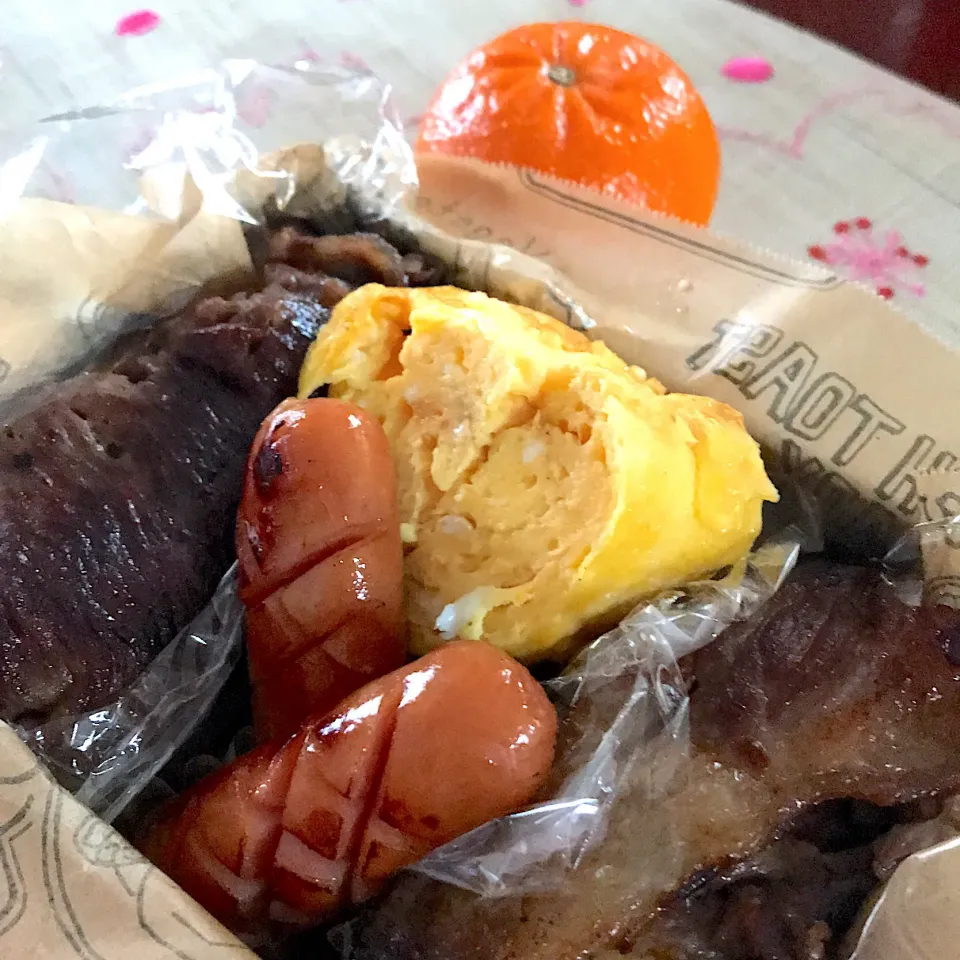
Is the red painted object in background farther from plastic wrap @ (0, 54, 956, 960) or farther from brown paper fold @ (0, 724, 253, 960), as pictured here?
brown paper fold @ (0, 724, 253, 960)

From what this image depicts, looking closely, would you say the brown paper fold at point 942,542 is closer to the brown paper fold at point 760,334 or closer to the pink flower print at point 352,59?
the brown paper fold at point 760,334

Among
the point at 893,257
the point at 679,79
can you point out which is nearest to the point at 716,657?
the point at 679,79

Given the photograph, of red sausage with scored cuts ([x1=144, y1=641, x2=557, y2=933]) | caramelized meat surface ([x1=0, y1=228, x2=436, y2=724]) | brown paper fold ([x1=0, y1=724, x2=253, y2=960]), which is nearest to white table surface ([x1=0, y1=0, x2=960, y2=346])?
caramelized meat surface ([x1=0, y1=228, x2=436, y2=724])

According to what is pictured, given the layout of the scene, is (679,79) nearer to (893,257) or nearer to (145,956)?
(893,257)

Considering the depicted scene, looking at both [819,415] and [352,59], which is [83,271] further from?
[352,59]

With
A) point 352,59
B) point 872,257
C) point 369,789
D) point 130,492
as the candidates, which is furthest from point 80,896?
point 352,59

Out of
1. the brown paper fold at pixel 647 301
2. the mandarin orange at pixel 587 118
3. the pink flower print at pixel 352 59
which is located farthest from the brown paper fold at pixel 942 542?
the pink flower print at pixel 352 59
